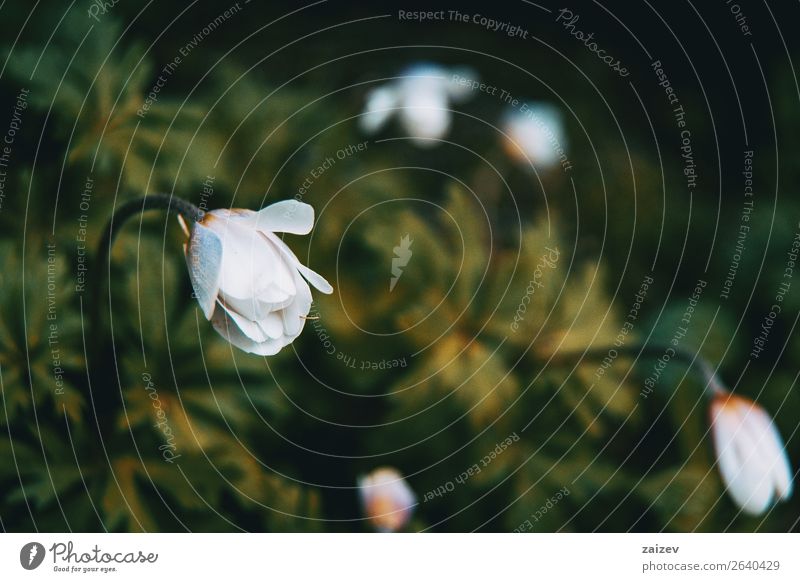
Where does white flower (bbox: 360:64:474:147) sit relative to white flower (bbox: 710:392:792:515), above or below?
above

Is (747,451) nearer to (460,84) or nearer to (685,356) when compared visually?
(685,356)

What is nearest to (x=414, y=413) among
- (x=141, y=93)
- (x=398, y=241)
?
(x=398, y=241)

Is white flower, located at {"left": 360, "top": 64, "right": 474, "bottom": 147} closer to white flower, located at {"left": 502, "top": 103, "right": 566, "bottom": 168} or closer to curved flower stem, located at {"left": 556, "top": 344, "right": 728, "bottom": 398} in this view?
white flower, located at {"left": 502, "top": 103, "right": 566, "bottom": 168}

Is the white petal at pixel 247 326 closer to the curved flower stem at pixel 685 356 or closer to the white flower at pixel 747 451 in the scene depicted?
the curved flower stem at pixel 685 356

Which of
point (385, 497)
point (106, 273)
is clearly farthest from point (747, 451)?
point (106, 273)

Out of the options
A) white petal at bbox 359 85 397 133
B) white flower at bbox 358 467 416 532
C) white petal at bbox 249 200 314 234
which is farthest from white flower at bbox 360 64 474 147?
white flower at bbox 358 467 416 532

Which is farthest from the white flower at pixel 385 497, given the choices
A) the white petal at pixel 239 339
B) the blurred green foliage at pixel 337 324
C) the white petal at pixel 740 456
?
the white petal at pixel 740 456
